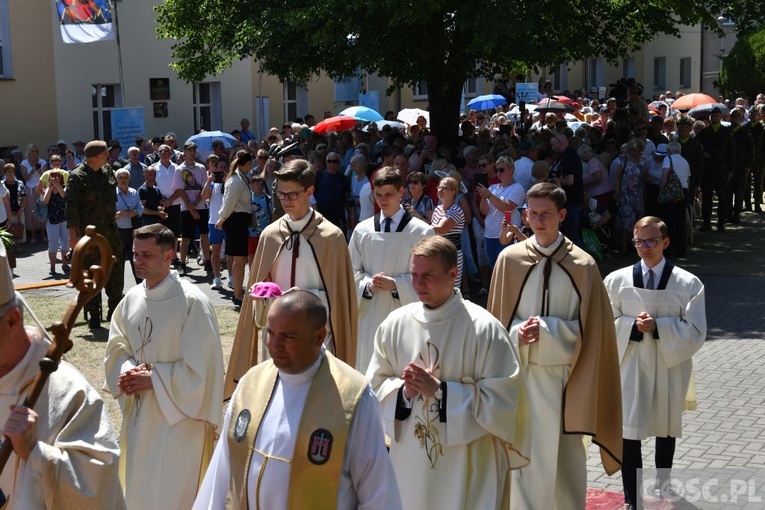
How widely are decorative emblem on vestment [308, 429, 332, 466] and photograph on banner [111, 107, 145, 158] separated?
19.8m

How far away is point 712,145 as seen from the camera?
2064 centimetres

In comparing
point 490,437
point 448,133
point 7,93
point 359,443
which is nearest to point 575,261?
point 490,437

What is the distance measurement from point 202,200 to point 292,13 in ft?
10.3

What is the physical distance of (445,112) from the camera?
A: 1986 centimetres

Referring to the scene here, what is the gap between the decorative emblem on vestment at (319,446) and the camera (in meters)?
4.32

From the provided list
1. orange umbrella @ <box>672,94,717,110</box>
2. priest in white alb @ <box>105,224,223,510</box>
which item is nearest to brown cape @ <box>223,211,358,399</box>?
priest in white alb @ <box>105,224,223,510</box>

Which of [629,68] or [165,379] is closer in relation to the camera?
[165,379]

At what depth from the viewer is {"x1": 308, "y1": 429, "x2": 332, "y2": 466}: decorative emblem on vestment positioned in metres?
4.32

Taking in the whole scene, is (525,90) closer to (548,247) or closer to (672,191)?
(672,191)

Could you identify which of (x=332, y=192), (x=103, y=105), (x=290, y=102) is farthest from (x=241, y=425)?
(x=290, y=102)

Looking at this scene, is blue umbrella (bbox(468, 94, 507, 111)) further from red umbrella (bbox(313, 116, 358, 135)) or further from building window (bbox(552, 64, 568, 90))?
building window (bbox(552, 64, 568, 90))

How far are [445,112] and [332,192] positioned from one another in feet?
14.1

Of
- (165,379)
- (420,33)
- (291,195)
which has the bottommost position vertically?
(165,379)

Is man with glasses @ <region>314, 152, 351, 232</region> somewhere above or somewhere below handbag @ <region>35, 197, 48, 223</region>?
above
